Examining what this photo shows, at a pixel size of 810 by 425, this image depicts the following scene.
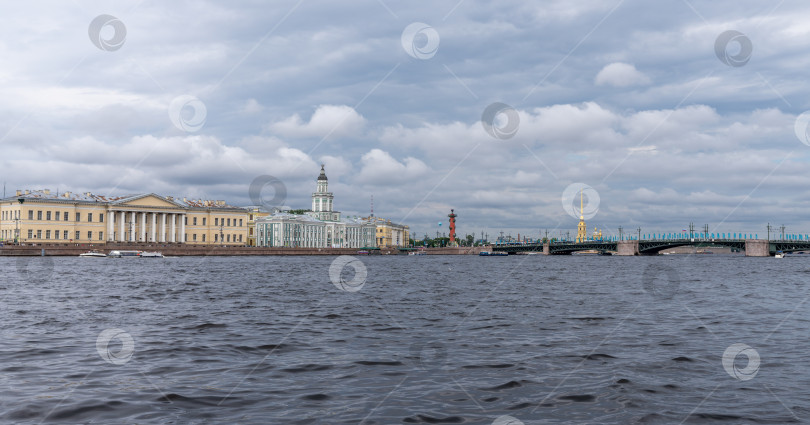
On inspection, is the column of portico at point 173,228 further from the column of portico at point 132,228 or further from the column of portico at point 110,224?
the column of portico at point 110,224

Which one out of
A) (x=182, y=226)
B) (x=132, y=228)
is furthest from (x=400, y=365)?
(x=182, y=226)

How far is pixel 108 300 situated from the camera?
1842 cm

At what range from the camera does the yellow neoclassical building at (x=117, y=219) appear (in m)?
85.5

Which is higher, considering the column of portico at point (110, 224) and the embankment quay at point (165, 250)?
the column of portico at point (110, 224)

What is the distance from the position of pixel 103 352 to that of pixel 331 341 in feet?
11.3

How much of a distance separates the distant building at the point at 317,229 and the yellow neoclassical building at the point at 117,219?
626cm

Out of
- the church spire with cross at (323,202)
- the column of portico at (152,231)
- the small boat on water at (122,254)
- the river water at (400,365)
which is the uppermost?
the church spire with cross at (323,202)

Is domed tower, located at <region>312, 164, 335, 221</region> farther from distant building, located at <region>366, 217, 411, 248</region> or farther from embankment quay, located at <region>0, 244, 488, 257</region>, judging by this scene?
embankment quay, located at <region>0, 244, 488, 257</region>

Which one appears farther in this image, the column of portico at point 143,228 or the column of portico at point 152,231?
the column of portico at point 152,231

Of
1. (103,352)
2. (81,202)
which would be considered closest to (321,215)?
(81,202)

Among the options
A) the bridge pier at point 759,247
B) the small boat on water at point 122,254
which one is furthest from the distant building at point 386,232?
the small boat on water at point 122,254

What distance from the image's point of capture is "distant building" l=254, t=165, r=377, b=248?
118 meters

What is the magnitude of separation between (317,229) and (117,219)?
42.7 metres

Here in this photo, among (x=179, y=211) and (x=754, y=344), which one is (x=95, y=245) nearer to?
(x=179, y=211)
